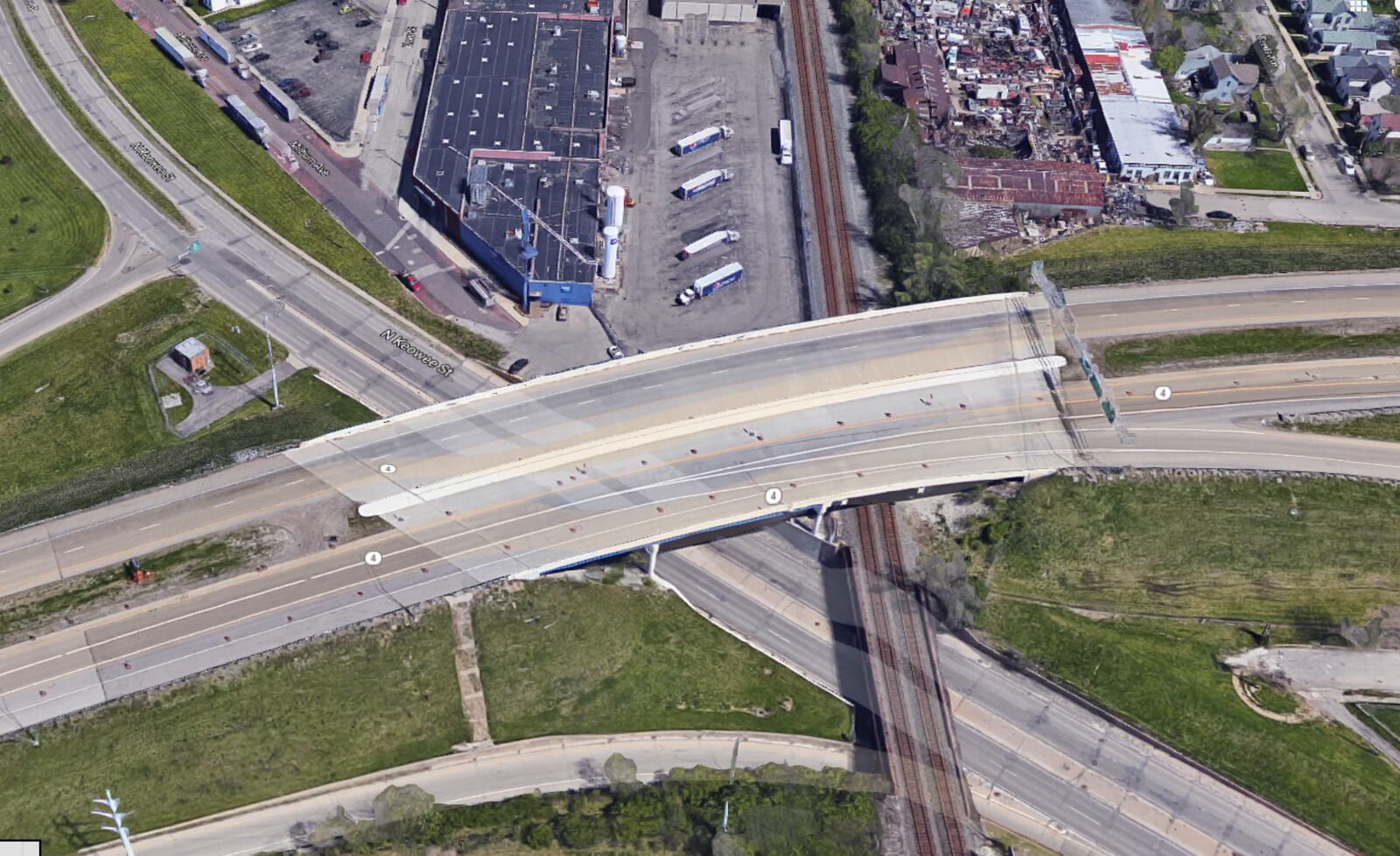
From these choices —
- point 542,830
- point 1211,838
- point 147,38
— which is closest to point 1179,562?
point 1211,838

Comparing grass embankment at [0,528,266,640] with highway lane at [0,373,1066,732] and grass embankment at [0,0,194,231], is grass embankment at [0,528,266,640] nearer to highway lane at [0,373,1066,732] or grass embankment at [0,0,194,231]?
highway lane at [0,373,1066,732]

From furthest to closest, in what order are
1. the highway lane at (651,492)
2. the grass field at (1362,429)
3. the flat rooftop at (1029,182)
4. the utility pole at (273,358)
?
the flat rooftop at (1029,182) < the grass field at (1362,429) < the utility pole at (273,358) < the highway lane at (651,492)

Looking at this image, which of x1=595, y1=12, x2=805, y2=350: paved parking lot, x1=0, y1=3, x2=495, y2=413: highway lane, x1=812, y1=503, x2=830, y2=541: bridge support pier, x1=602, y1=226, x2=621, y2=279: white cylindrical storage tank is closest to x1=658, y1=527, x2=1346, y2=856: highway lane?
x1=812, y1=503, x2=830, y2=541: bridge support pier

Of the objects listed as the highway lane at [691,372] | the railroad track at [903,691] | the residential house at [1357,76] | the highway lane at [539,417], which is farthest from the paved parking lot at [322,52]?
the residential house at [1357,76]

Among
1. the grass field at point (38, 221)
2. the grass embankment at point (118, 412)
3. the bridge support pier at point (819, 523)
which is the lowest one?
the bridge support pier at point (819, 523)

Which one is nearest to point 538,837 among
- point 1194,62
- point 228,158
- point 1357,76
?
point 228,158

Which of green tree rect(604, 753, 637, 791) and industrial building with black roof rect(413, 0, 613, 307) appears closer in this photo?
green tree rect(604, 753, 637, 791)

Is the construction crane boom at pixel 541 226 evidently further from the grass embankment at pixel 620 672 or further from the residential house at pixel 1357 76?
the residential house at pixel 1357 76
